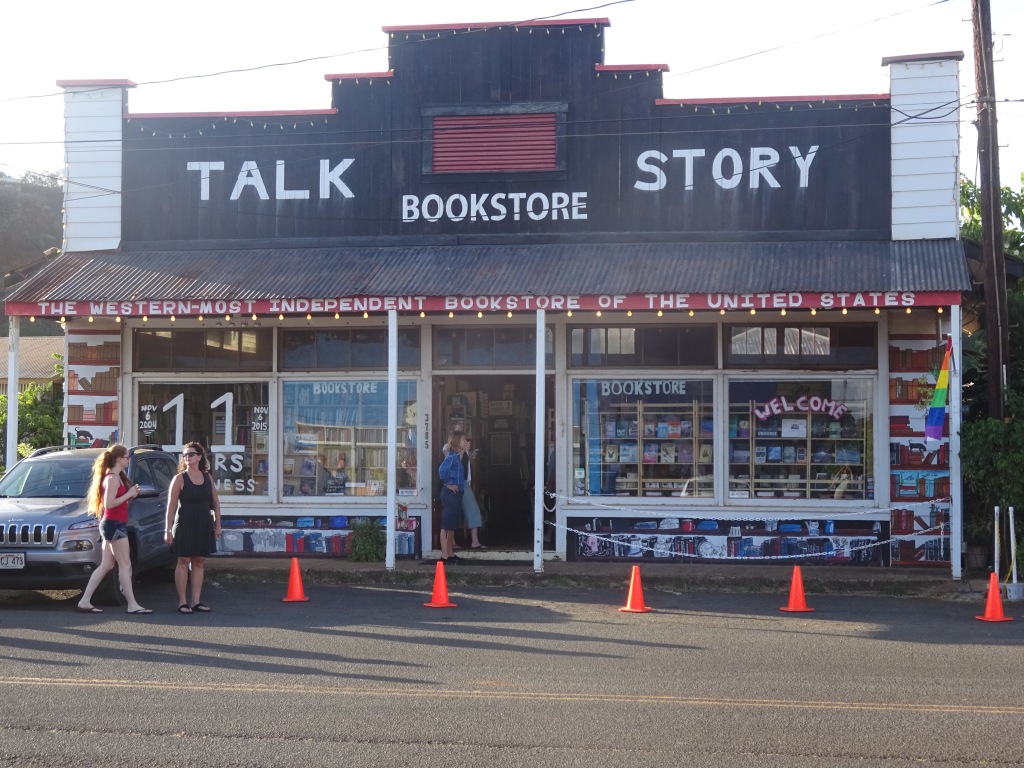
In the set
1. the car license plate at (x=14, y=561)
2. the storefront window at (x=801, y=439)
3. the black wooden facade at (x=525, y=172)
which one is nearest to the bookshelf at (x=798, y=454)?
the storefront window at (x=801, y=439)

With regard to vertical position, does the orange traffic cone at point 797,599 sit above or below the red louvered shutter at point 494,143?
below

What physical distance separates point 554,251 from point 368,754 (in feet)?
31.9

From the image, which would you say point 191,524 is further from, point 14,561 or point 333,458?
point 333,458

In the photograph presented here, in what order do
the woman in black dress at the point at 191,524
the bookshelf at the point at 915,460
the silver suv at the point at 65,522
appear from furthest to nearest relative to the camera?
the bookshelf at the point at 915,460 < the silver suv at the point at 65,522 < the woman in black dress at the point at 191,524

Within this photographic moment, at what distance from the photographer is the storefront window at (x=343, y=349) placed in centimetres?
1597

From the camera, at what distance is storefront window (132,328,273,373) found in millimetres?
16312

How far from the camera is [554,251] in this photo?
50.9 feet

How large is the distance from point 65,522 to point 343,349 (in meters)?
4.95

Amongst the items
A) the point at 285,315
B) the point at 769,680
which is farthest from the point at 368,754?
the point at 285,315

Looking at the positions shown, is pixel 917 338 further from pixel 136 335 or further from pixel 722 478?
pixel 136 335

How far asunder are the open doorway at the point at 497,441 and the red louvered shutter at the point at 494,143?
9.35 ft

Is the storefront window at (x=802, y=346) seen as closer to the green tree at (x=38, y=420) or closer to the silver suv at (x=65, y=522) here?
the silver suv at (x=65, y=522)

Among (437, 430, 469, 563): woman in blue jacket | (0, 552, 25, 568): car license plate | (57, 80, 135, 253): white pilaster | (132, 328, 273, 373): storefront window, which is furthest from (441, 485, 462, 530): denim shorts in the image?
(57, 80, 135, 253): white pilaster

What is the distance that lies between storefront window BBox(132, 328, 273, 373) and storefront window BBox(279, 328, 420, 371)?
32 centimetres
